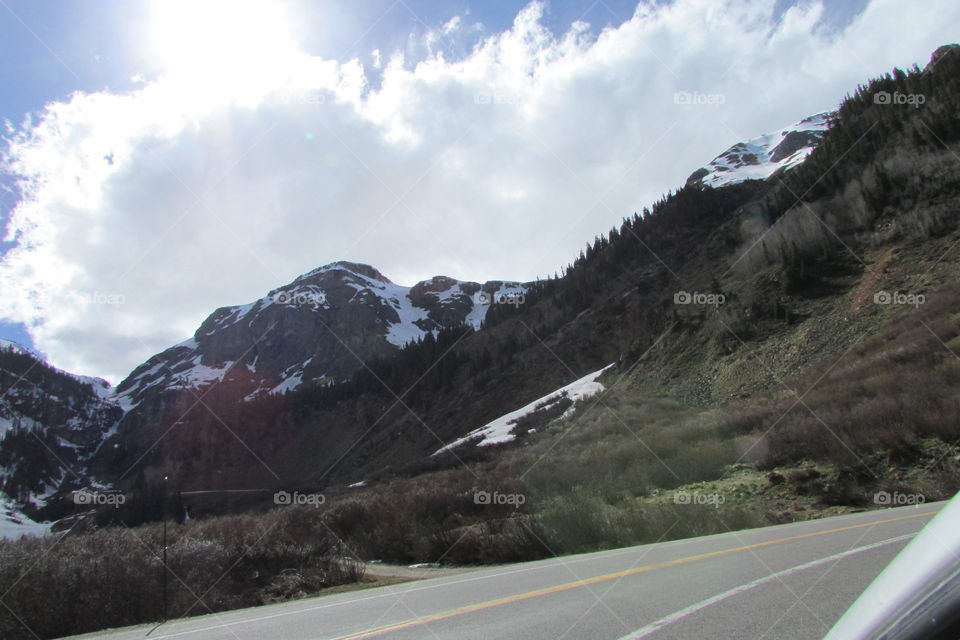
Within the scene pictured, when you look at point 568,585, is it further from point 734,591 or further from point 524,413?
point 524,413

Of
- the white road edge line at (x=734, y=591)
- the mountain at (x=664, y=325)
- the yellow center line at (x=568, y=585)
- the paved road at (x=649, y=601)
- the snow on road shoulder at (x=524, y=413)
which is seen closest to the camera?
the white road edge line at (x=734, y=591)

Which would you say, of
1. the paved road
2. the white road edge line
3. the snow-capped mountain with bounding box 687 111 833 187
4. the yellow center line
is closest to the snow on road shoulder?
the yellow center line

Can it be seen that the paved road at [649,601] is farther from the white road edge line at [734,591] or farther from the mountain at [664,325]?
the mountain at [664,325]

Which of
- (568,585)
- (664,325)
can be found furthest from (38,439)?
(568,585)

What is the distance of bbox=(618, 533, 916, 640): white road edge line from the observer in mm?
4164

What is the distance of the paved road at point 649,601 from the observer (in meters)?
4.30

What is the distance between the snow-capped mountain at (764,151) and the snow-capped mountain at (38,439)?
155 m

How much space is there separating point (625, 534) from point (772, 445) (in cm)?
778

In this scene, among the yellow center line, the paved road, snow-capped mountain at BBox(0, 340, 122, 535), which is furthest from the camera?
snow-capped mountain at BBox(0, 340, 122, 535)

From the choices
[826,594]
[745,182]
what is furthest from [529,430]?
[745,182]

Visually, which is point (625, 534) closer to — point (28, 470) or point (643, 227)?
point (643, 227)

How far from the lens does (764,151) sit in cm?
15450

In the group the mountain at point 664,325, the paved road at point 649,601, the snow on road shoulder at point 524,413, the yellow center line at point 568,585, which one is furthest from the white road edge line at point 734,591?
the snow on road shoulder at point 524,413

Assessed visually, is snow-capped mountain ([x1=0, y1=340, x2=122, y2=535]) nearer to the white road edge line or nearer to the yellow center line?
the yellow center line
